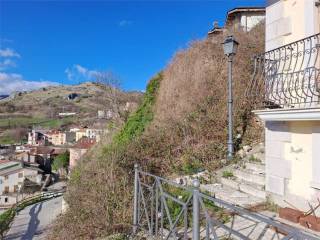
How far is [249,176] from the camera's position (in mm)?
6438

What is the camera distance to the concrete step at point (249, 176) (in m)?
6.14

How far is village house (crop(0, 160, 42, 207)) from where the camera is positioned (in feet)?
141

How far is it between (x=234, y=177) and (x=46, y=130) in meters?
78.5

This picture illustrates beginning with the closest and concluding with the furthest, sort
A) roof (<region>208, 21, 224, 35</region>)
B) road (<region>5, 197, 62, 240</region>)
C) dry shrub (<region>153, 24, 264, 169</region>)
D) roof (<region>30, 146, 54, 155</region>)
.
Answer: dry shrub (<region>153, 24, 264, 169</region>) → road (<region>5, 197, 62, 240</region>) → roof (<region>208, 21, 224, 35</region>) → roof (<region>30, 146, 54, 155</region>)

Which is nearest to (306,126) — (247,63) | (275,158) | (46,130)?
(275,158)

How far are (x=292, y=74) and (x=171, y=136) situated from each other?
204 inches

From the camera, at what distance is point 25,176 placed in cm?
4516

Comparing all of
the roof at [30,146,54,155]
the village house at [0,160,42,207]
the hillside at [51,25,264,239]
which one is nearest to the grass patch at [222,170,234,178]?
the hillside at [51,25,264,239]

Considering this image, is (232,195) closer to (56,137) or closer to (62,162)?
(62,162)

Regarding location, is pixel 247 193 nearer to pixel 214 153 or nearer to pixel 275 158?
pixel 275 158

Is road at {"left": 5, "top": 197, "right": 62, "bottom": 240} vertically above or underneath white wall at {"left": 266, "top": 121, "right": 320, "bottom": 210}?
underneath

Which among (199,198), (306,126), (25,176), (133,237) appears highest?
(306,126)

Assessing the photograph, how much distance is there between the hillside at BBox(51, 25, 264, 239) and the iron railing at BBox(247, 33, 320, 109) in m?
3.06

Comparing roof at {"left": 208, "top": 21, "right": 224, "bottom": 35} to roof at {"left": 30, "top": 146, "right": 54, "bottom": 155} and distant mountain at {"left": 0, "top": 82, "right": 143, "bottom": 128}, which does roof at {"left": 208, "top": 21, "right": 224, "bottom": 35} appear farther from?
roof at {"left": 30, "top": 146, "right": 54, "bottom": 155}
